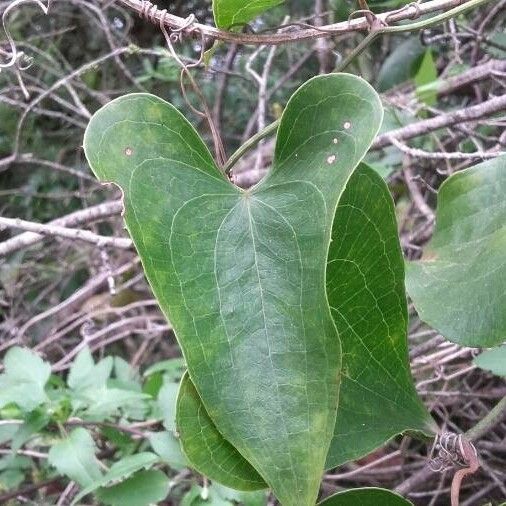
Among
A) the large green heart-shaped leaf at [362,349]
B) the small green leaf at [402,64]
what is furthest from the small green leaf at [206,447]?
the small green leaf at [402,64]

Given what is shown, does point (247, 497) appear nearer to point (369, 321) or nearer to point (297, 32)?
point (369, 321)

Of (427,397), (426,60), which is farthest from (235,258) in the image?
(426,60)

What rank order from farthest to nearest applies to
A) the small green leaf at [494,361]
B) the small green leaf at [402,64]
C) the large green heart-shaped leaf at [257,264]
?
1. the small green leaf at [402,64]
2. the small green leaf at [494,361]
3. the large green heart-shaped leaf at [257,264]

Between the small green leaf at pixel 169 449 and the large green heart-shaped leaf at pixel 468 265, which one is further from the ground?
the large green heart-shaped leaf at pixel 468 265

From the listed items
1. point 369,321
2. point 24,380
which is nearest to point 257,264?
point 369,321

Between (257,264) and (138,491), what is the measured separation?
28 cm

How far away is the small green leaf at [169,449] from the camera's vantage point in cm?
53

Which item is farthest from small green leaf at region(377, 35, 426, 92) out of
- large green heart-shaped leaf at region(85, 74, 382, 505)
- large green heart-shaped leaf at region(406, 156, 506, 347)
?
large green heart-shaped leaf at region(85, 74, 382, 505)

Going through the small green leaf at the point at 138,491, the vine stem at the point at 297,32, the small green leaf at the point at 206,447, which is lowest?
the small green leaf at the point at 138,491

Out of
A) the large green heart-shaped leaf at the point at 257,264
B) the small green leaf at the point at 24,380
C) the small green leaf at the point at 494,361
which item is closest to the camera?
the large green heart-shaped leaf at the point at 257,264

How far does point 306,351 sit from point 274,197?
87mm

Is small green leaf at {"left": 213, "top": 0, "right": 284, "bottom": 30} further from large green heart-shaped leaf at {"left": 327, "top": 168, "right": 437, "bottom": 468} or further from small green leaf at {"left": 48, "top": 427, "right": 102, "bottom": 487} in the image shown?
small green leaf at {"left": 48, "top": 427, "right": 102, "bottom": 487}

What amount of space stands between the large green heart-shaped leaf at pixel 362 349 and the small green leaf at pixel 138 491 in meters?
0.18

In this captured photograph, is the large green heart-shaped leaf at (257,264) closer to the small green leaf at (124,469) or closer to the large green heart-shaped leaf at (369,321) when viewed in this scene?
the large green heart-shaped leaf at (369,321)
